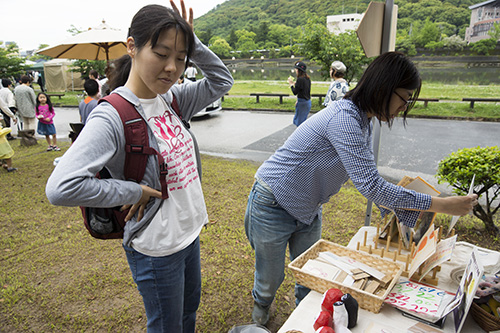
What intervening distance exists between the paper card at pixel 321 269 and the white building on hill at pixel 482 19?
247ft

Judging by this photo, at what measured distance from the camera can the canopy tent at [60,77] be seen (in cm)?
2555

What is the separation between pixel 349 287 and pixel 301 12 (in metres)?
119

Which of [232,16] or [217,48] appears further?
[232,16]

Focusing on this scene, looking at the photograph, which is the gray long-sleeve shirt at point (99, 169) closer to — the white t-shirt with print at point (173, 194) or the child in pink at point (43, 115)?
the white t-shirt with print at point (173, 194)

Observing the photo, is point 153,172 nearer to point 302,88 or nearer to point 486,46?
point 302,88

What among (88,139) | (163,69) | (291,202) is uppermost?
(163,69)

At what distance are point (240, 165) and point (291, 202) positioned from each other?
4.81m

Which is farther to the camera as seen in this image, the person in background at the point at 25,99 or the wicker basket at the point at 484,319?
the person in background at the point at 25,99

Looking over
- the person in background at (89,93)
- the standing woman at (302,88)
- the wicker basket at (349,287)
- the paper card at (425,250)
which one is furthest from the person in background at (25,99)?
the paper card at (425,250)

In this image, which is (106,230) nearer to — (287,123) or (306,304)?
(306,304)

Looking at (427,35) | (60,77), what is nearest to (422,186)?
(60,77)

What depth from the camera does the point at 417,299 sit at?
4.81ft

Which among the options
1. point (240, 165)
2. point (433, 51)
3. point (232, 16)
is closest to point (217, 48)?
point (433, 51)

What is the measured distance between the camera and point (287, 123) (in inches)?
424
